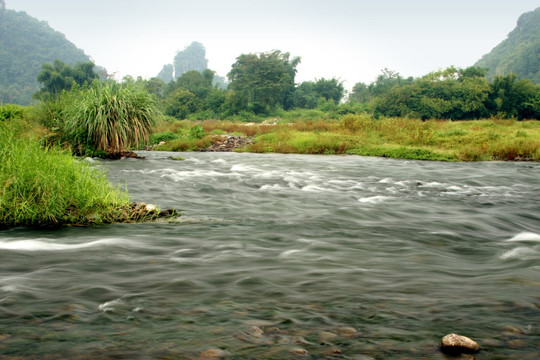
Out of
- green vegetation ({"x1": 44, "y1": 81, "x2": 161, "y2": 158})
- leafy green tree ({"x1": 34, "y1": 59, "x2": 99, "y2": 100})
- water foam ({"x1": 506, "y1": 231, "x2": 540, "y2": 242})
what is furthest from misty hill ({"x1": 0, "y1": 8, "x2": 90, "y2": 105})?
water foam ({"x1": 506, "y1": 231, "x2": 540, "y2": 242})

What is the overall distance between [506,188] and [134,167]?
30.9 ft

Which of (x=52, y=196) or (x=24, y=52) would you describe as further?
(x=24, y=52)

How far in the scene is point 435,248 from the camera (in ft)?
15.5

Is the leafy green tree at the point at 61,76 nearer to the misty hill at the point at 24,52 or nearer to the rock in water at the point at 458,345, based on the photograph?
the misty hill at the point at 24,52

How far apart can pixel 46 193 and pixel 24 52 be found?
134857 mm

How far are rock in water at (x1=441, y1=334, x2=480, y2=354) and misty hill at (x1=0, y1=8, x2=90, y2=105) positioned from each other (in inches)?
3858

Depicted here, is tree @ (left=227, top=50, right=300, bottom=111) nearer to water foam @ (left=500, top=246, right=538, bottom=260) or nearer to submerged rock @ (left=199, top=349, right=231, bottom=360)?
water foam @ (left=500, top=246, right=538, bottom=260)

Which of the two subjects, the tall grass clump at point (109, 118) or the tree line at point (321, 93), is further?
the tree line at point (321, 93)

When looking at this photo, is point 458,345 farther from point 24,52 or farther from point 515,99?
point 24,52

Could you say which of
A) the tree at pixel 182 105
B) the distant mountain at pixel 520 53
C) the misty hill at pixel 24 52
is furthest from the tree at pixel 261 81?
the misty hill at pixel 24 52

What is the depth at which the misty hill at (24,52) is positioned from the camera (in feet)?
320

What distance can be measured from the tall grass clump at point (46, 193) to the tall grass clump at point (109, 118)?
6.95 meters

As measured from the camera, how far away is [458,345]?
7.43ft

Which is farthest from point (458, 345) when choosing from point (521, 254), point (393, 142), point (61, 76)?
point (61, 76)
